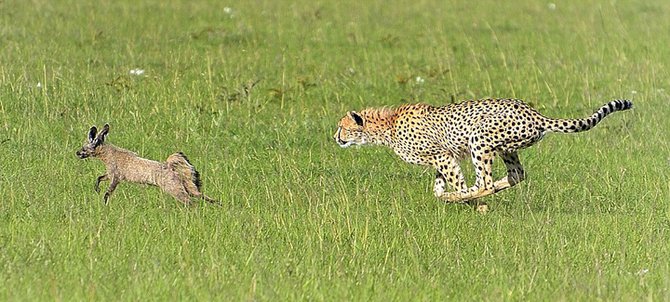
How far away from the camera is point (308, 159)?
10.4 meters

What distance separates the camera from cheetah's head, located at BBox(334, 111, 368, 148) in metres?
9.81

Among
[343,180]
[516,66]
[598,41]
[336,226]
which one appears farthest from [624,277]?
[598,41]

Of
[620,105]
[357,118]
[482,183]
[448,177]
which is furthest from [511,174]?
[357,118]

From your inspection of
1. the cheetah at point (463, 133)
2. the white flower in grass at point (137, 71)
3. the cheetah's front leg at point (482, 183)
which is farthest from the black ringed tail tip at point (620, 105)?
the white flower in grass at point (137, 71)

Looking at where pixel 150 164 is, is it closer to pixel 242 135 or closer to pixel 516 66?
pixel 242 135

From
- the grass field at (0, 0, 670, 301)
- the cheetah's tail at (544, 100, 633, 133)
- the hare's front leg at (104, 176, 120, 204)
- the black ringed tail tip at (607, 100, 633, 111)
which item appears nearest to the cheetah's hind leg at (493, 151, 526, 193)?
the grass field at (0, 0, 670, 301)

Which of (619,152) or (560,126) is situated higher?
(560,126)

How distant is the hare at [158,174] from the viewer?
8.40 metres

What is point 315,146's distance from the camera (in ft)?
35.8

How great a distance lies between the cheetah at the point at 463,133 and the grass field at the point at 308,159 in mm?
215

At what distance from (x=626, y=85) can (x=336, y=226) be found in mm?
6737

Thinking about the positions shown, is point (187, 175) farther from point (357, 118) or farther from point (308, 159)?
point (308, 159)

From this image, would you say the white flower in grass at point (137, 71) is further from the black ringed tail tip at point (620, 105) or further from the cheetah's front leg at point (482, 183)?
the black ringed tail tip at point (620, 105)

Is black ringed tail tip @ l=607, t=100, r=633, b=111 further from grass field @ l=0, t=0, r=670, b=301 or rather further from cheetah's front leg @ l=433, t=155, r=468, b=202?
cheetah's front leg @ l=433, t=155, r=468, b=202
